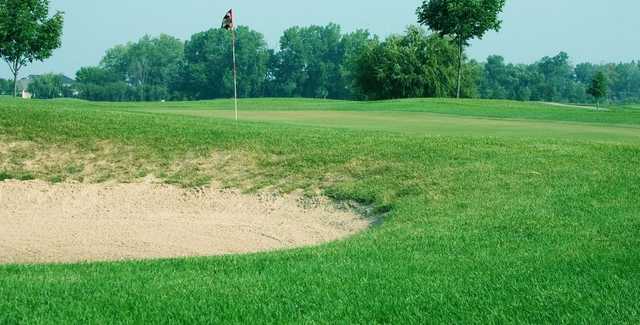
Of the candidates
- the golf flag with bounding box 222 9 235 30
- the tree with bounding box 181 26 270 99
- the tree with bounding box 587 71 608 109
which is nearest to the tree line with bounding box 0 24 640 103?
the tree with bounding box 181 26 270 99

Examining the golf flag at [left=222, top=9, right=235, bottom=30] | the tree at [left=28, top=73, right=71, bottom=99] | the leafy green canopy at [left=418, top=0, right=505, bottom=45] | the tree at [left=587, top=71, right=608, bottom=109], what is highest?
the leafy green canopy at [left=418, top=0, right=505, bottom=45]

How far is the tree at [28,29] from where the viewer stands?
55.6m

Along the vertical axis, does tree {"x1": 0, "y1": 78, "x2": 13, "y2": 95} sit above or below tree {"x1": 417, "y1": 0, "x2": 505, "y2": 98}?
below

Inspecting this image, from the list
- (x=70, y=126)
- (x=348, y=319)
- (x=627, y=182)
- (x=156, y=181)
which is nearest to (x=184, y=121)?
(x=70, y=126)

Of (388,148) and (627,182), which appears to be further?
(388,148)

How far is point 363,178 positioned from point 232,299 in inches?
256

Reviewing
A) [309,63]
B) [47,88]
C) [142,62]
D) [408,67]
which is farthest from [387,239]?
[142,62]

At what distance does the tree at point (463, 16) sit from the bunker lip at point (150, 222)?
45071 millimetres

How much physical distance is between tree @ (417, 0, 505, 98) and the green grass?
136 ft

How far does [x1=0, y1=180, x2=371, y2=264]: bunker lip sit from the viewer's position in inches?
332

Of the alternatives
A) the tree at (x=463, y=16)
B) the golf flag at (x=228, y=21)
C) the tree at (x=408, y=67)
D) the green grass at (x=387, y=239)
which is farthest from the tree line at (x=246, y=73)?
the green grass at (x=387, y=239)

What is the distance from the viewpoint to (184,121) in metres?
15.7

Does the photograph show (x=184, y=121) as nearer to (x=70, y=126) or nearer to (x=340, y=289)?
(x=70, y=126)

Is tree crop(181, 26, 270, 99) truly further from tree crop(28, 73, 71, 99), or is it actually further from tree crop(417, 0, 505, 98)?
tree crop(417, 0, 505, 98)
